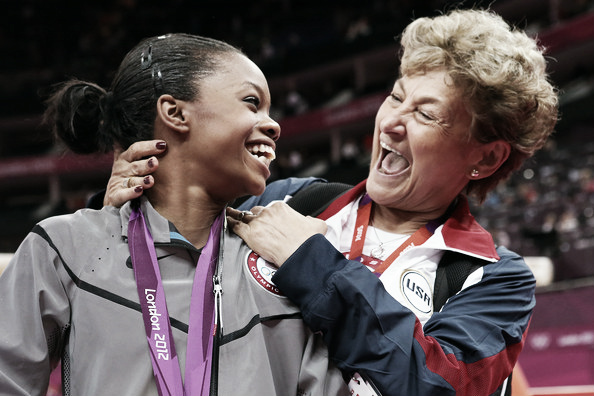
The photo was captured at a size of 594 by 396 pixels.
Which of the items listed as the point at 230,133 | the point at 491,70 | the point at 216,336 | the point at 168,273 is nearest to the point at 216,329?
the point at 216,336

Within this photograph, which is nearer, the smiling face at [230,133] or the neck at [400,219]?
the smiling face at [230,133]

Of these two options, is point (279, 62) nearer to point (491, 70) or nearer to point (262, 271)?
point (491, 70)

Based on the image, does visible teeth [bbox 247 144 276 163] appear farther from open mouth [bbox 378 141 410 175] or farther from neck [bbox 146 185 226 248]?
open mouth [bbox 378 141 410 175]

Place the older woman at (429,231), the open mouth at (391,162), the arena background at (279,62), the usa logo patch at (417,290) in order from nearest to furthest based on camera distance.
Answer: the older woman at (429,231) → the usa logo patch at (417,290) → the open mouth at (391,162) → the arena background at (279,62)

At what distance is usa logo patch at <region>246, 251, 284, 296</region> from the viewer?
145cm

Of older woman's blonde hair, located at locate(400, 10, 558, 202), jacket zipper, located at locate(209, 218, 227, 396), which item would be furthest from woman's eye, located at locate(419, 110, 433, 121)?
jacket zipper, located at locate(209, 218, 227, 396)

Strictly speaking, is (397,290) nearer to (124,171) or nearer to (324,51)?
(124,171)

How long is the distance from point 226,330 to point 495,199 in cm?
981

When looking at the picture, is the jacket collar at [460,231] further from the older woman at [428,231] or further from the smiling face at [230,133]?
the smiling face at [230,133]

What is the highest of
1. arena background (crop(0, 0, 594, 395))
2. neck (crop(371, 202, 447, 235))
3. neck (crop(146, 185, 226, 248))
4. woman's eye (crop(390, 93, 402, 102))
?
woman's eye (crop(390, 93, 402, 102))

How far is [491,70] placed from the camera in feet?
5.93

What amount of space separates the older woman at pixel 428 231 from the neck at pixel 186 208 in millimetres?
66

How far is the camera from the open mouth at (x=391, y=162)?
196 centimetres

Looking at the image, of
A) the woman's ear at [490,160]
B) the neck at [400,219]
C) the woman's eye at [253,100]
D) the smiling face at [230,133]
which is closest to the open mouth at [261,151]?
the smiling face at [230,133]
